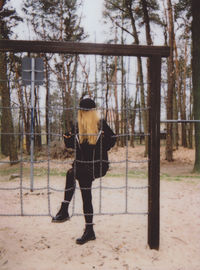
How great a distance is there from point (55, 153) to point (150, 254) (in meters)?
9.47

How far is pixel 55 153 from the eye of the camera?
11.7 meters

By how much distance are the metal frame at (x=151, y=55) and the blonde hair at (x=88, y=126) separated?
1.82ft

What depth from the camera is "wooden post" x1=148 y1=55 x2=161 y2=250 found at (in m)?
2.57

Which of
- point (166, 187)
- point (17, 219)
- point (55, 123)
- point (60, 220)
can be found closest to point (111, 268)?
point (60, 220)

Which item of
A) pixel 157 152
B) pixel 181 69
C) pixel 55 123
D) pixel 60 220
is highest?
pixel 181 69

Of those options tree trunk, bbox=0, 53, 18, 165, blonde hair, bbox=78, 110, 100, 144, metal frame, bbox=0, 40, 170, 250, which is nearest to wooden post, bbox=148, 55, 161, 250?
metal frame, bbox=0, 40, 170, 250

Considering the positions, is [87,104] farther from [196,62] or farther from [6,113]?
[6,113]

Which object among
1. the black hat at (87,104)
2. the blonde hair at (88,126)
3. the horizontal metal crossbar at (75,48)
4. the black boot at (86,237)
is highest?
the horizontal metal crossbar at (75,48)

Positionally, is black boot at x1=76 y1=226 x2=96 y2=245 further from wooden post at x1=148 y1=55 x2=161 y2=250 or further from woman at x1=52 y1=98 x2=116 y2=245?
wooden post at x1=148 y1=55 x2=161 y2=250

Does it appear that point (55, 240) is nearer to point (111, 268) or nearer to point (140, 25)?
point (111, 268)

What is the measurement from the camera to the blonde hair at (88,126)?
104 inches

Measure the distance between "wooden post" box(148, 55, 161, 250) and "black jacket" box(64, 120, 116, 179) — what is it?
40 centimetres

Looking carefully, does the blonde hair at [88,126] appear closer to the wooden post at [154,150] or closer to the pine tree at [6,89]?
the wooden post at [154,150]

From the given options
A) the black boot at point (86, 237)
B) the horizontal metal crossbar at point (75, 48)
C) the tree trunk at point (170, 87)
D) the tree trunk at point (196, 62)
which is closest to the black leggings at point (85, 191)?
the black boot at point (86, 237)
